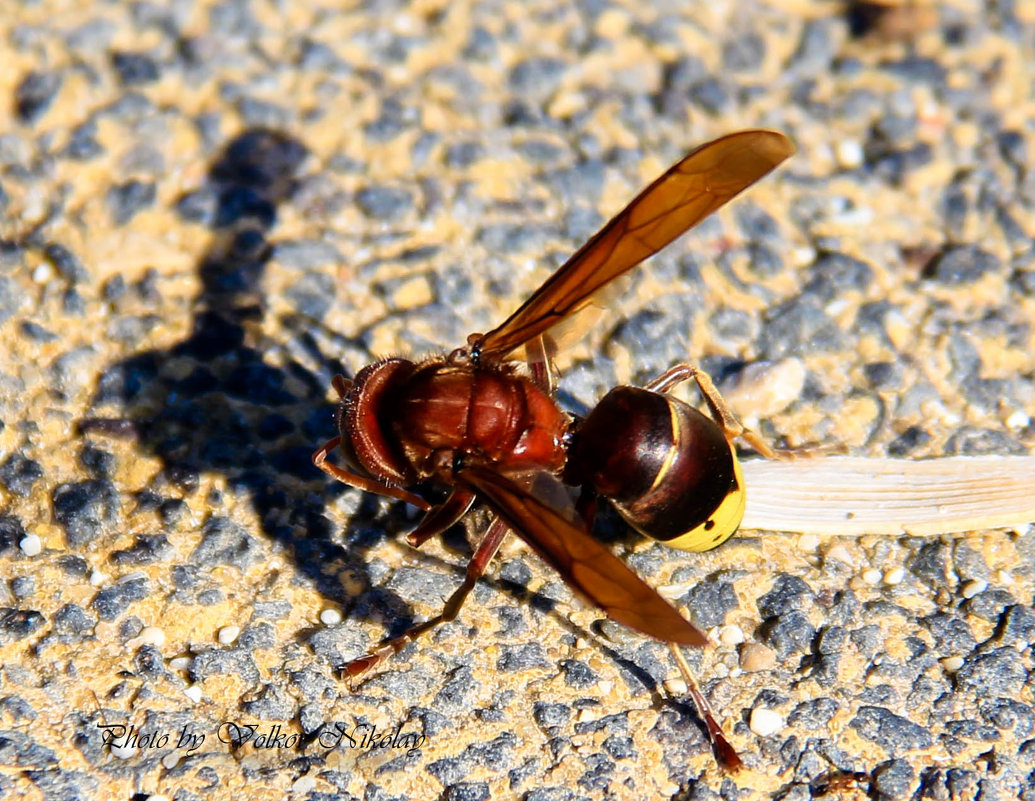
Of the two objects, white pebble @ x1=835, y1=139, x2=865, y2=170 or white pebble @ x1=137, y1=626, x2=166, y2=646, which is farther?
white pebble @ x1=835, y1=139, x2=865, y2=170

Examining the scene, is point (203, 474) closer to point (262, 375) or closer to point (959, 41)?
point (262, 375)

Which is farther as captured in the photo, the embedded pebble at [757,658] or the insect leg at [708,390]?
the insect leg at [708,390]

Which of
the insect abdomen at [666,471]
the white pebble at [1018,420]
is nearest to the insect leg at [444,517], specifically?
the insect abdomen at [666,471]

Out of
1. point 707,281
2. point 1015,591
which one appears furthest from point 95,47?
point 1015,591

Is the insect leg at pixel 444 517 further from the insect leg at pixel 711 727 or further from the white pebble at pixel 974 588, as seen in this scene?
the white pebble at pixel 974 588

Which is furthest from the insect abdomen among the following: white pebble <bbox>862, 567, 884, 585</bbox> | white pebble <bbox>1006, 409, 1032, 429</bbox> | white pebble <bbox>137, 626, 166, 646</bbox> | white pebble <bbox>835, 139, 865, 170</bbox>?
white pebble <bbox>835, 139, 865, 170</bbox>

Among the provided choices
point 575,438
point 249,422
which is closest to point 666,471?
point 575,438

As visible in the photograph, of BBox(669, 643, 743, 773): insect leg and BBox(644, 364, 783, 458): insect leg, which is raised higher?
BBox(644, 364, 783, 458): insect leg

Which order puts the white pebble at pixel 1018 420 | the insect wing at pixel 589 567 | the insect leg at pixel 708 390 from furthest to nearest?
the white pebble at pixel 1018 420 < the insect leg at pixel 708 390 < the insect wing at pixel 589 567

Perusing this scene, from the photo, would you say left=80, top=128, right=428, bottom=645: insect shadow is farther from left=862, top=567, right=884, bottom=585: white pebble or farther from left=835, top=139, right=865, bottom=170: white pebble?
left=835, top=139, right=865, bottom=170: white pebble
